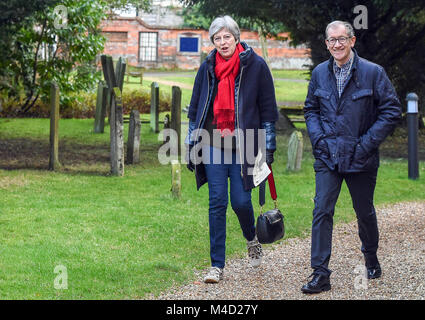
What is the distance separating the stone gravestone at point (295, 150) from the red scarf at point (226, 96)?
716 cm

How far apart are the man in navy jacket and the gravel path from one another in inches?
12.0

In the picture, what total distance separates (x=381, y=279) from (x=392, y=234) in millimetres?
2339

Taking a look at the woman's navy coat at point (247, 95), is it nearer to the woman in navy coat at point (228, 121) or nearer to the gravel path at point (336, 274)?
the woman in navy coat at point (228, 121)

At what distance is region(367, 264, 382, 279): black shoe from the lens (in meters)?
6.54

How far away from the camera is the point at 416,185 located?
503 inches

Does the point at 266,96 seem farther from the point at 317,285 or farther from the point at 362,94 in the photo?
the point at 317,285

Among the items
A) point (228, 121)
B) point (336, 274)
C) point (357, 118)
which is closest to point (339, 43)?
point (357, 118)

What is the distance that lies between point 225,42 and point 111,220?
143 inches

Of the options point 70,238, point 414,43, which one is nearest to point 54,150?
point 70,238

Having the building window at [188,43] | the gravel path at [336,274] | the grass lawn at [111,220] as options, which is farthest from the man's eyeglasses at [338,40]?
the building window at [188,43]

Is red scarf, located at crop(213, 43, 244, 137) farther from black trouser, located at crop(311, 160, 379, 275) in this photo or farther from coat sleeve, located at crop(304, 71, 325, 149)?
black trouser, located at crop(311, 160, 379, 275)

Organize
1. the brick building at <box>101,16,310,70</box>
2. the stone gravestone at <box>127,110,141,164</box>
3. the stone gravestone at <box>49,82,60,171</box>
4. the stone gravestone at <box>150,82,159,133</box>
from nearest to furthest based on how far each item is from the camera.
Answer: the stone gravestone at <box>49,82,60,171</box>, the stone gravestone at <box>127,110,141,164</box>, the stone gravestone at <box>150,82,159,133</box>, the brick building at <box>101,16,310,70</box>

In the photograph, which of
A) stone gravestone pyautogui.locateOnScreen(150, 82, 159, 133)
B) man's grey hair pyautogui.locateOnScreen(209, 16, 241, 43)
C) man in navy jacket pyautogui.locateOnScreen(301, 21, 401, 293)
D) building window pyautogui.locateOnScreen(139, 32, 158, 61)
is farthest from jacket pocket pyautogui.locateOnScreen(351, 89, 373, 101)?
building window pyautogui.locateOnScreen(139, 32, 158, 61)

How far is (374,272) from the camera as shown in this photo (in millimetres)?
6555
